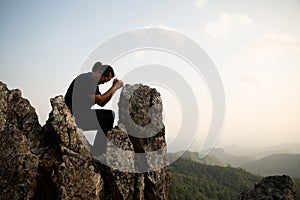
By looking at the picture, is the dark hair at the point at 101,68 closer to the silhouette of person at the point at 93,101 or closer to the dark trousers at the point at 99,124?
the silhouette of person at the point at 93,101

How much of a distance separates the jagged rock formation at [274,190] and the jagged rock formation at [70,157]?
13.8 ft

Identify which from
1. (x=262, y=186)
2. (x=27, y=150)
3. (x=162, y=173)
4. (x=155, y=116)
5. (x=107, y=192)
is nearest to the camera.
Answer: (x=27, y=150)

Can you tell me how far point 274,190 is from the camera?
11695 millimetres

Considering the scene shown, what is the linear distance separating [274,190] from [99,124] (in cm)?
866

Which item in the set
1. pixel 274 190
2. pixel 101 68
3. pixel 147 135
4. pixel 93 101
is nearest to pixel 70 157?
pixel 93 101

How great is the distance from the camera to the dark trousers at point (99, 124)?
39.8 feet

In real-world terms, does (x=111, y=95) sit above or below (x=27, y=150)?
above

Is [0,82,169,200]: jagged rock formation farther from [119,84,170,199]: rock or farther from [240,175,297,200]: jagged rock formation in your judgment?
[240,175,297,200]: jagged rock formation

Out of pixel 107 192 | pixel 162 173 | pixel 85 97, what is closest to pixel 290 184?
pixel 162 173

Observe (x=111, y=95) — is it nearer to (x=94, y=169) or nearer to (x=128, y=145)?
(x=128, y=145)

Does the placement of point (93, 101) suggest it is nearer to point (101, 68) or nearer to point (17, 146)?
point (101, 68)

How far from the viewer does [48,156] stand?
436 inches

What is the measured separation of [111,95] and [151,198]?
5.37m

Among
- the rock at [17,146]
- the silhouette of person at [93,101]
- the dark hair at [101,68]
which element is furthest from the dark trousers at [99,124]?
the rock at [17,146]
